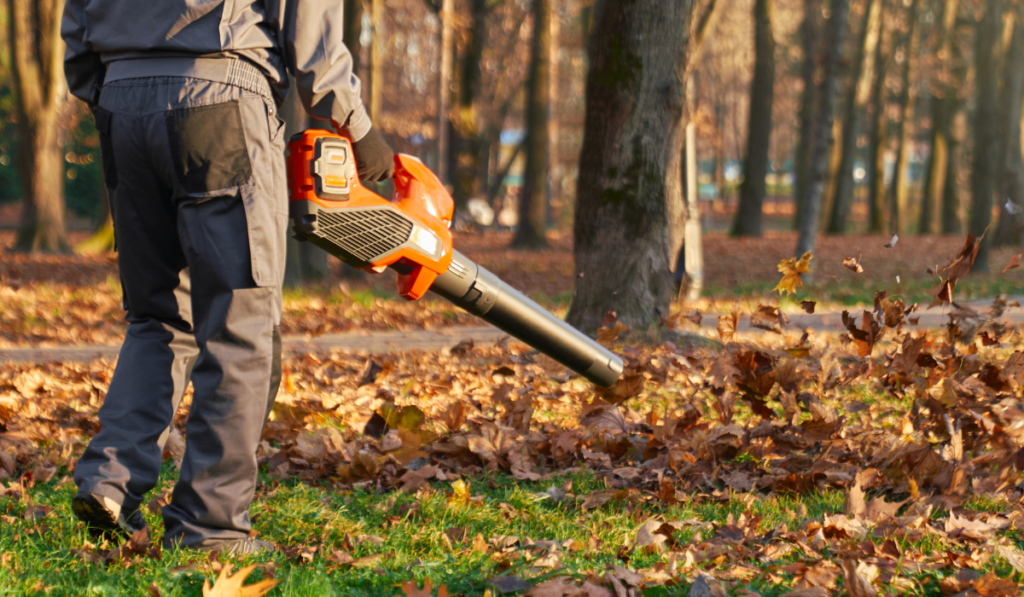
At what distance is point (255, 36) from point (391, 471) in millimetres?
1852

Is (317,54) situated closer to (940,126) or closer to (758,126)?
(758,126)

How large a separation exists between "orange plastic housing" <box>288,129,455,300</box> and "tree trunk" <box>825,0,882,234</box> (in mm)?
19592

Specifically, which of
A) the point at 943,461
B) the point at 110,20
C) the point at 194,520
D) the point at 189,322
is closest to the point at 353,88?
the point at 110,20

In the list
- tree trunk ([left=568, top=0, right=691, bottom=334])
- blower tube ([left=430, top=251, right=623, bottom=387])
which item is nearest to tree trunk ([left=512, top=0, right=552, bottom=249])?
tree trunk ([left=568, top=0, right=691, bottom=334])

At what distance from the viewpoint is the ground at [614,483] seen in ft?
8.46

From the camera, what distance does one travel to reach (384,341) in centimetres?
739

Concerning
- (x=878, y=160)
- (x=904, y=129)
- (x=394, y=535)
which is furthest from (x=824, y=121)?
(x=904, y=129)

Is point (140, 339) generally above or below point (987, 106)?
below

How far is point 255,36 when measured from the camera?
2594 mm

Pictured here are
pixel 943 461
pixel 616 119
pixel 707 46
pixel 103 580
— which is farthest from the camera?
pixel 707 46

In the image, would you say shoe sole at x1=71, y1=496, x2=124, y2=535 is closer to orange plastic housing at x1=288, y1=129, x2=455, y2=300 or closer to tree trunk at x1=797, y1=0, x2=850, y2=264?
orange plastic housing at x1=288, y1=129, x2=455, y2=300

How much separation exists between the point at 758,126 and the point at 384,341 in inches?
617

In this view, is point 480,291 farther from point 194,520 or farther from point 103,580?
point 103,580

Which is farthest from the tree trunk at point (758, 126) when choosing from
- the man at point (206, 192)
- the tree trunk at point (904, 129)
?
the man at point (206, 192)
